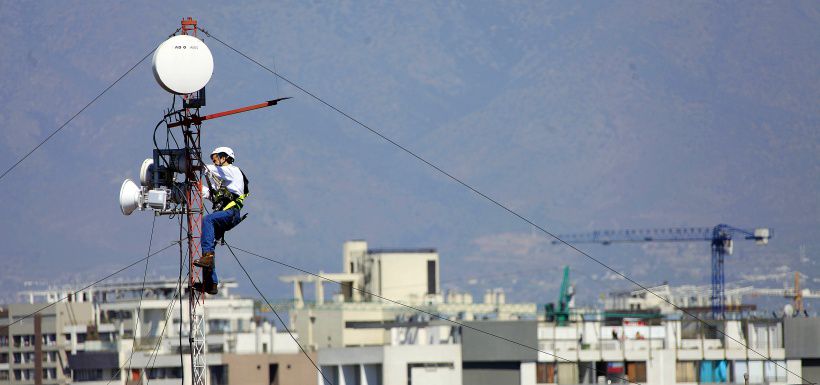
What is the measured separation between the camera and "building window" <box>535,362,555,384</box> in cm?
10225

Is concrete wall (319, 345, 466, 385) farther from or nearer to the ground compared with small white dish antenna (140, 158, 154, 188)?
nearer to the ground

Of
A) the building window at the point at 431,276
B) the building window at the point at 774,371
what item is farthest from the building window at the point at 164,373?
the building window at the point at 431,276

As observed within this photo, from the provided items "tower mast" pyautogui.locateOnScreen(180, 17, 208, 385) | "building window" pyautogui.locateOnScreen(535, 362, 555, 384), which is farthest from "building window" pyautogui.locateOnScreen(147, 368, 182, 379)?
"tower mast" pyautogui.locateOnScreen(180, 17, 208, 385)

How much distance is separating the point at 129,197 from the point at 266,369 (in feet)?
286

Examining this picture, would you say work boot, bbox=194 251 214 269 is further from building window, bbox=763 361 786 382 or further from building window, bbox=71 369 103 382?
building window, bbox=71 369 103 382

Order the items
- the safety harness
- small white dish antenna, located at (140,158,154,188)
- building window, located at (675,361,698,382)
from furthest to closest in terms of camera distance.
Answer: building window, located at (675,361,698,382) → the safety harness → small white dish antenna, located at (140,158,154,188)

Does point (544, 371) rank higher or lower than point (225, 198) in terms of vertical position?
lower

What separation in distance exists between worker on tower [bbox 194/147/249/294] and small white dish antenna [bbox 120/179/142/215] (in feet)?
3.30

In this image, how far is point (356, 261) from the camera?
166 metres

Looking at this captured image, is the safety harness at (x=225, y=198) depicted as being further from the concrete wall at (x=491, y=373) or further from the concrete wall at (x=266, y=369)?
the concrete wall at (x=266, y=369)

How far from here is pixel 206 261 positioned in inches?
1171

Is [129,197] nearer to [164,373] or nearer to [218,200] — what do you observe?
[218,200]

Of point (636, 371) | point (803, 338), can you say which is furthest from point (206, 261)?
point (803, 338)

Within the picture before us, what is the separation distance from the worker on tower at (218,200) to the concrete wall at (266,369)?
83.8 m
